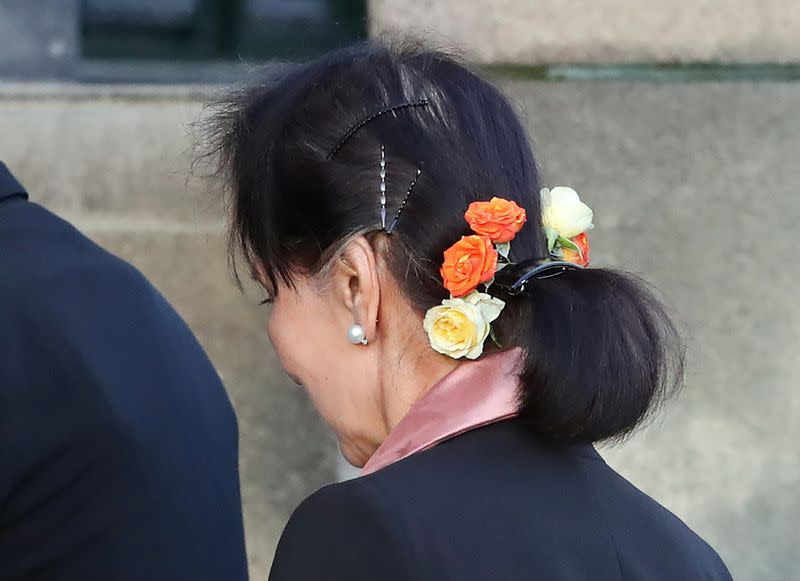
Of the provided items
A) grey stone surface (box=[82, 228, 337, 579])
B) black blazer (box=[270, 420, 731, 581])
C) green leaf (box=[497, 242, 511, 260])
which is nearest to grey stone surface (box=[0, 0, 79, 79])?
grey stone surface (box=[82, 228, 337, 579])

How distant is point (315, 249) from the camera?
1.42 meters

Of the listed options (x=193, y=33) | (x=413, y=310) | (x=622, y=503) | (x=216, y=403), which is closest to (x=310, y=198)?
(x=413, y=310)

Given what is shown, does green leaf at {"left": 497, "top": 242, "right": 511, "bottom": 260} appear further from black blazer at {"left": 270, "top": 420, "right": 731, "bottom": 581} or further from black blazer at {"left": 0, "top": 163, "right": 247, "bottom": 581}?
Result: black blazer at {"left": 0, "top": 163, "right": 247, "bottom": 581}

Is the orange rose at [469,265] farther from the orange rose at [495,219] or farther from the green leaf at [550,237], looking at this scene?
the green leaf at [550,237]

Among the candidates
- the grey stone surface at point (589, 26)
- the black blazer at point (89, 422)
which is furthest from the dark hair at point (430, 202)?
the grey stone surface at point (589, 26)

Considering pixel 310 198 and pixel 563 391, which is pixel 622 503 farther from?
pixel 310 198

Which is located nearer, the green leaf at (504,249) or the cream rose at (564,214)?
the green leaf at (504,249)

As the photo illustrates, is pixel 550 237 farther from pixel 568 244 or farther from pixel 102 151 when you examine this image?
pixel 102 151

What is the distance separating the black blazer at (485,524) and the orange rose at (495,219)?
0.21m

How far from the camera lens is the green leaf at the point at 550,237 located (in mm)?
1478

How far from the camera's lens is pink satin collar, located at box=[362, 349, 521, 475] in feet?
4.20

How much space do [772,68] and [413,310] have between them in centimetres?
236

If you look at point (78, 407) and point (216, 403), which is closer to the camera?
point (78, 407)

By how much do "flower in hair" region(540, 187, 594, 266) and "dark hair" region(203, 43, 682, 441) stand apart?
0.02 meters
